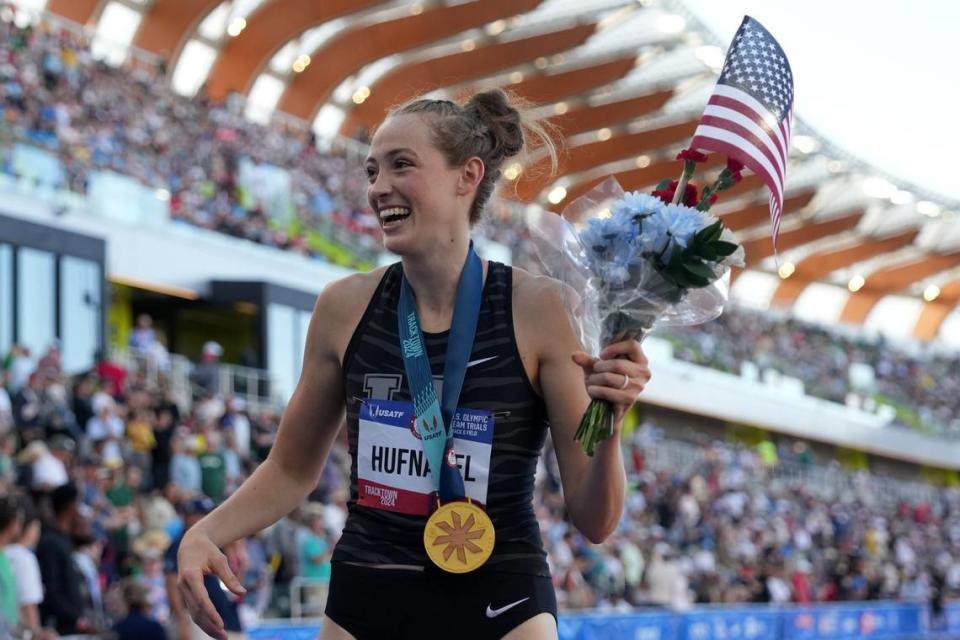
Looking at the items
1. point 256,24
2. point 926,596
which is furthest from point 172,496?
point 256,24

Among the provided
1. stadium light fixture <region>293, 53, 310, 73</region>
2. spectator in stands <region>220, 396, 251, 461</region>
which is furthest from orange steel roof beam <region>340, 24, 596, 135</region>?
spectator in stands <region>220, 396, 251, 461</region>

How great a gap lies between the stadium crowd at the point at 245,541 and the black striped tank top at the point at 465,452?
9.36ft

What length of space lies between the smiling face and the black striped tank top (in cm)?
21

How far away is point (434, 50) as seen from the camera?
43.1 meters

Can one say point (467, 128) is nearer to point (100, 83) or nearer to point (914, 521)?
point (100, 83)

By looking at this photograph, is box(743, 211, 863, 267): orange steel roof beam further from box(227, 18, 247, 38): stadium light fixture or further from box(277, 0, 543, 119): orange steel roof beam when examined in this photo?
box(227, 18, 247, 38): stadium light fixture

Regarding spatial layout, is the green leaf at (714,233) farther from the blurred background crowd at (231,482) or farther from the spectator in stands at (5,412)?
the spectator in stands at (5,412)

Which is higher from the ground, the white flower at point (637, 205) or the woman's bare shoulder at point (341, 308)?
the white flower at point (637, 205)

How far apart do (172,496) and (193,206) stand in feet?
40.0

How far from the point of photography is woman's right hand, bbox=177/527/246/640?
10.6ft

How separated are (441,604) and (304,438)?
1.95 feet

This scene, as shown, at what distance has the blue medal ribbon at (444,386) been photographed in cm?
324

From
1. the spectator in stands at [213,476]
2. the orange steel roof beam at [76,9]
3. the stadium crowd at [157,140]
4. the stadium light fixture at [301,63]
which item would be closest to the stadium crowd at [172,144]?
the stadium crowd at [157,140]

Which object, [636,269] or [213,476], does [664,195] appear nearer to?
[636,269]
